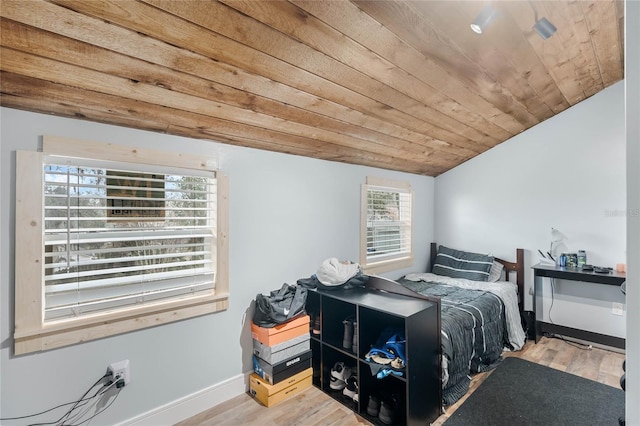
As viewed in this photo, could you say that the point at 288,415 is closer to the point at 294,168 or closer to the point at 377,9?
the point at 294,168

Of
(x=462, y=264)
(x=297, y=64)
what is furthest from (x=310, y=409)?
(x=462, y=264)

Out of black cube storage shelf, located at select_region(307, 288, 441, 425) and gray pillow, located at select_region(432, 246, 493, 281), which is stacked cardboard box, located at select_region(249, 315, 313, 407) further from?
gray pillow, located at select_region(432, 246, 493, 281)

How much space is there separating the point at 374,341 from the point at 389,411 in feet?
1.54

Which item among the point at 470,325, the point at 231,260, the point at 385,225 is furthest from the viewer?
the point at 385,225

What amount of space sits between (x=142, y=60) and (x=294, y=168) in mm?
1451

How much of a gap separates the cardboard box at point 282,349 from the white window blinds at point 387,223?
136 centimetres

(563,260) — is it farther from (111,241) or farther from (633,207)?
(111,241)

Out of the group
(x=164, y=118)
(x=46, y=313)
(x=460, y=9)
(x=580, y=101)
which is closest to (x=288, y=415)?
(x=46, y=313)

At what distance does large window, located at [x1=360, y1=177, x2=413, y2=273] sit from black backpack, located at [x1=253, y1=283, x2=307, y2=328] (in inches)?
43.9

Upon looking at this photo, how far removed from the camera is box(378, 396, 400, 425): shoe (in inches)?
76.3

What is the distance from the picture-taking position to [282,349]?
2227 millimetres

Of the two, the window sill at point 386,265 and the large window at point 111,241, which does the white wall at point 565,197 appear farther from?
the large window at point 111,241

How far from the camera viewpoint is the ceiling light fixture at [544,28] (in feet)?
6.12

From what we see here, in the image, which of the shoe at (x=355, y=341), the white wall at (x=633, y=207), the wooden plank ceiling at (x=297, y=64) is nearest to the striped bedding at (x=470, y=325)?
the shoe at (x=355, y=341)
